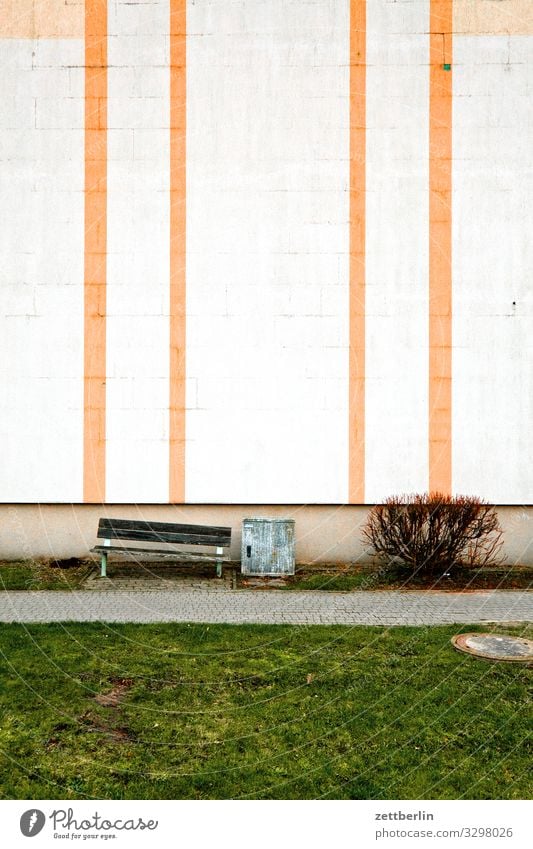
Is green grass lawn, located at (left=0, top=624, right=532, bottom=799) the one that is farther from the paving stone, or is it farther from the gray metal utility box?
the gray metal utility box

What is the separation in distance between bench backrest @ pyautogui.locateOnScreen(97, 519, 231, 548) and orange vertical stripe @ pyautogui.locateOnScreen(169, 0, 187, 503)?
806mm

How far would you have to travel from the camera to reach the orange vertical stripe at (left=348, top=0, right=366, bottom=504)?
40.5 ft

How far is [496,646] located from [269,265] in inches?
278

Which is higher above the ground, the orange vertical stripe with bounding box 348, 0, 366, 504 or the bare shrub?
the orange vertical stripe with bounding box 348, 0, 366, 504

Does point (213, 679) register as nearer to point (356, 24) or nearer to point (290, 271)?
point (290, 271)

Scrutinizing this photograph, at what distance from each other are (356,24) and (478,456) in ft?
22.8

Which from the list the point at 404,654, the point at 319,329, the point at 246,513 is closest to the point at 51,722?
the point at 404,654

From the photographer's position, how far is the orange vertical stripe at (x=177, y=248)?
12.4 m

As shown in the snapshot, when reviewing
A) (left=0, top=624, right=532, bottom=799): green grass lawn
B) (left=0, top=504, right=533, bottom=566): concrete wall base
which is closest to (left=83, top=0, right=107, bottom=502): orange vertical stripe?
(left=0, top=504, right=533, bottom=566): concrete wall base

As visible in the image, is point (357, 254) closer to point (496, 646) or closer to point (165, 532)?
point (165, 532)

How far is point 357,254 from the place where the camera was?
488 inches

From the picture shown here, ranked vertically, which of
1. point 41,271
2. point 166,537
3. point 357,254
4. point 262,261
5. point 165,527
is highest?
point 357,254

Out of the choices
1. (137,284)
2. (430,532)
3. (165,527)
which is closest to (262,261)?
(137,284)

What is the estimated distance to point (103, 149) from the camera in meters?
12.4
